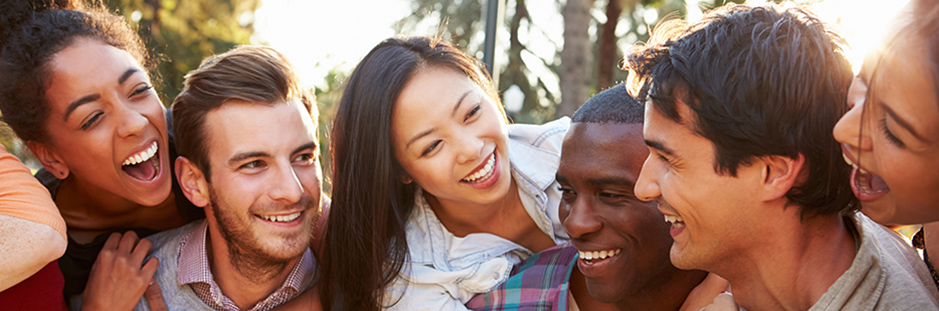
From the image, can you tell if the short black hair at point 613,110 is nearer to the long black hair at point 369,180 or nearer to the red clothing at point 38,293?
the long black hair at point 369,180

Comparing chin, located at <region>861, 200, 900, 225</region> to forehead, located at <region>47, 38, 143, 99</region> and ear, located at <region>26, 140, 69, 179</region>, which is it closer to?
forehead, located at <region>47, 38, 143, 99</region>

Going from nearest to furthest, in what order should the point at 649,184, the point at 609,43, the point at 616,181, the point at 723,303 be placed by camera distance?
the point at 649,184, the point at 723,303, the point at 616,181, the point at 609,43

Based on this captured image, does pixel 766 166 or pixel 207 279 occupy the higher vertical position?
pixel 766 166

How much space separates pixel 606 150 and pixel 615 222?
299mm

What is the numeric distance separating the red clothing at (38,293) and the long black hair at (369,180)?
3.95 feet

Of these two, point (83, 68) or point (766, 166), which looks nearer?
point (766, 166)

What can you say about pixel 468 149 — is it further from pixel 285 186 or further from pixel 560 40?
pixel 560 40

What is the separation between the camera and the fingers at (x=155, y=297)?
11.7ft

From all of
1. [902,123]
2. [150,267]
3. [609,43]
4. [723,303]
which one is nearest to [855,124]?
[902,123]

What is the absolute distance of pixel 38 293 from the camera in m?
2.93

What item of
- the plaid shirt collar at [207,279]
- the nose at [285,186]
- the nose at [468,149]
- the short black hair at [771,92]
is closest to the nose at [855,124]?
the short black hair at [771,92]

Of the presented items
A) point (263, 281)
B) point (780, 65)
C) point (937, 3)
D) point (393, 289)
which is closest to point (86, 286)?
point (263, 281)

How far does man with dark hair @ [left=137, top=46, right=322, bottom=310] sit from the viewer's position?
331 cm

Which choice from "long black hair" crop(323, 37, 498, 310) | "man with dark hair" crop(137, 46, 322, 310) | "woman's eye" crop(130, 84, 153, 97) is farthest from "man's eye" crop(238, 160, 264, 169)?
"woman's eye" crop(130, 84, 153, 97)
